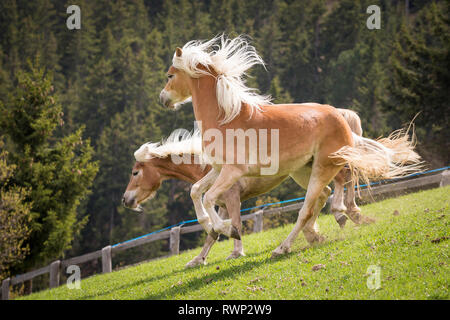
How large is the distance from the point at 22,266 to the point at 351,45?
5636cm

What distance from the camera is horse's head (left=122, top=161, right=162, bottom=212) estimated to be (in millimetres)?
10672

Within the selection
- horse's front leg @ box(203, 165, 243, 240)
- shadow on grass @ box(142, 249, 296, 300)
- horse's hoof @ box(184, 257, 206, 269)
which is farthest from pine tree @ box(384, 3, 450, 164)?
horse's front leg @ box(203, 165, 243, 240)

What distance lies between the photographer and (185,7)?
75188 millimetres

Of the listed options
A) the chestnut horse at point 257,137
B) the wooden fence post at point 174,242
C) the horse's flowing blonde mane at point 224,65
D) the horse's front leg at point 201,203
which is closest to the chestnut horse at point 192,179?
the chestnut horse at point 257,137

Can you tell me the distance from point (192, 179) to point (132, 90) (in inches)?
2152

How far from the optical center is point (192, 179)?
33.6 ft

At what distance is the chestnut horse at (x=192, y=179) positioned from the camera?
29.5 ft

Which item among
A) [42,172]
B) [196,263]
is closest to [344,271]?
[196,263]

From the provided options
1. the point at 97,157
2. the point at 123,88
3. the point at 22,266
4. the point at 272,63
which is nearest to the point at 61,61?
the point at 123,88

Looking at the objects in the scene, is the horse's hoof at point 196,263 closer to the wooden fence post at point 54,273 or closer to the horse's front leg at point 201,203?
the horse's front leg at point 201,203

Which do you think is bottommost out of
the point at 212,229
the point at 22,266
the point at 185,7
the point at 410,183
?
the point at 22,266

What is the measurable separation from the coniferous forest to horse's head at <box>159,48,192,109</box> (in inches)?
640

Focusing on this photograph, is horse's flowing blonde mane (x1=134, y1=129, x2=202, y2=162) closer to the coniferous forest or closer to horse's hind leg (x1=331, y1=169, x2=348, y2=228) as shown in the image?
horse's hind leg (x1=331, y1=169, x2=348, y2=228)
